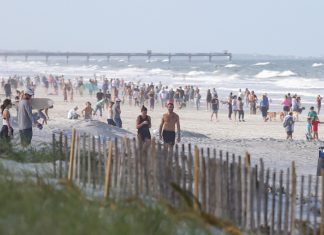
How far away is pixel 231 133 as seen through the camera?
25.3 meters

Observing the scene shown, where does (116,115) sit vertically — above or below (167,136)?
below

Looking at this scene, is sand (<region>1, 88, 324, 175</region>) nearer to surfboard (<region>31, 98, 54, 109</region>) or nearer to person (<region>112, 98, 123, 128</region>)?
person (<region>112, 98, 123, 128</region>)

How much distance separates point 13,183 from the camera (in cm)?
629

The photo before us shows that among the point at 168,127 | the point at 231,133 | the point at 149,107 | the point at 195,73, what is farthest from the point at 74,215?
the point at 195,73

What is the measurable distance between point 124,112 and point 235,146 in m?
14.8

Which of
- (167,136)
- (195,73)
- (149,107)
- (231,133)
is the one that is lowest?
(195,73)

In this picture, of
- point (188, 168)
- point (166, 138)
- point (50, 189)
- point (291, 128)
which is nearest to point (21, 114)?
point (166, 138)

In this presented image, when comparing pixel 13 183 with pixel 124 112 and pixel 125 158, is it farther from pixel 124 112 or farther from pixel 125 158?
pixel 124 112

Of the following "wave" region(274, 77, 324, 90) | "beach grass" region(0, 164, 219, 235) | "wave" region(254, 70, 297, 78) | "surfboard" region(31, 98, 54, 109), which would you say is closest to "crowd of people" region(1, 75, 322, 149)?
"surfboard" region(31, 98, 54, 109)

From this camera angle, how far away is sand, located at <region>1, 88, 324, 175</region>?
1781 cm

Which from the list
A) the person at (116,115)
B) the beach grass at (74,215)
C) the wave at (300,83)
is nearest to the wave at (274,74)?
the wave at (300,83)

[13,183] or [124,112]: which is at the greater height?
[13,183]

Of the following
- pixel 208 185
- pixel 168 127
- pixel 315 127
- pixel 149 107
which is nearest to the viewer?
pixel 208 185

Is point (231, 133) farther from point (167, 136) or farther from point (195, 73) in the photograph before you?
point (195, 73)
